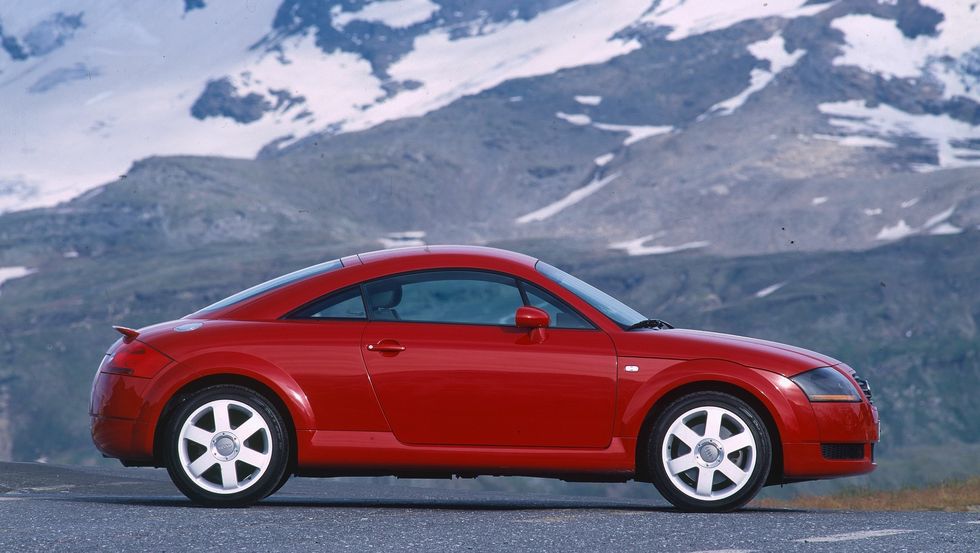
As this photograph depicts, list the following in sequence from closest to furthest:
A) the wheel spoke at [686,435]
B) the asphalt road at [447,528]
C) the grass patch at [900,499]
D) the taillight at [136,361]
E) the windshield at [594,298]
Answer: the asphalt road at [447,528], the wheel spoke at [686,435], the taillight at [136,361], the windshield at [594,298], the grass patch at [900,499]

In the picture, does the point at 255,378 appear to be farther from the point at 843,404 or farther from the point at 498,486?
the point at 498,486

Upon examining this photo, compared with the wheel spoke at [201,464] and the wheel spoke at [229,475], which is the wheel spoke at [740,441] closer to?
the wheel spoke at [229,475]

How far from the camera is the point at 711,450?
25.8ft

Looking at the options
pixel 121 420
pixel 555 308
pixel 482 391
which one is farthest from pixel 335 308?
pixel 121 420

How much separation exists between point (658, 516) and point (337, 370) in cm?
189

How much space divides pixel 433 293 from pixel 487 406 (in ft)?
2.42

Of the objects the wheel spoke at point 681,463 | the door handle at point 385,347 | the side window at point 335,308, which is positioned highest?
the side window at point 335,308

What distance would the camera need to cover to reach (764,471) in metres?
7.80

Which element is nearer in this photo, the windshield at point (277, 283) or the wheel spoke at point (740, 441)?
the wheel spoke at point (740, 441)

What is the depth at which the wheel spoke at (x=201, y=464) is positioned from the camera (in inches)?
311

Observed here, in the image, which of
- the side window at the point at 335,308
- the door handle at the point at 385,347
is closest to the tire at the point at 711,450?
the door handle at the point at 385,347

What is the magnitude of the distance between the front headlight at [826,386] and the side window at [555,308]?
121 cm

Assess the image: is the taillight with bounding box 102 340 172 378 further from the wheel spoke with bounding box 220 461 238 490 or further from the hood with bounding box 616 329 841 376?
the hood with bounding box 616 329 841 376

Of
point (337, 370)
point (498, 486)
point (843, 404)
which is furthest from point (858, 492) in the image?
point (498, 486)
